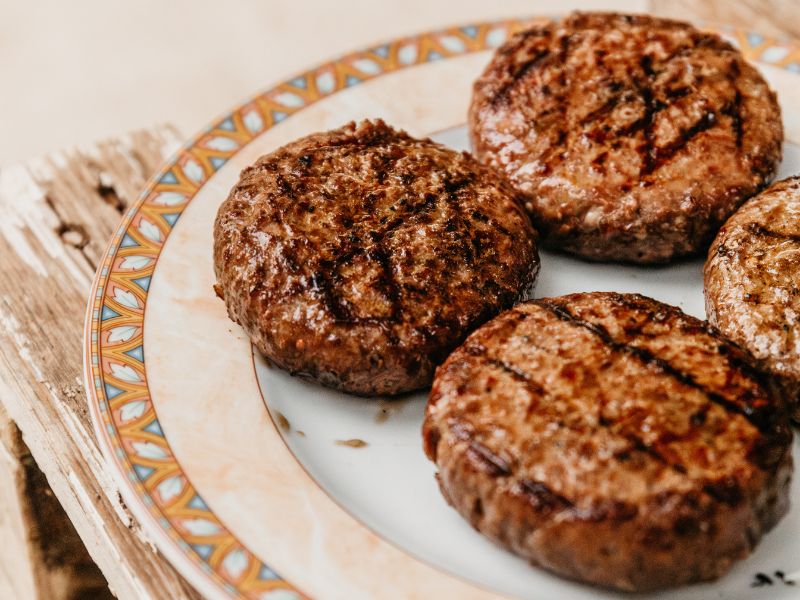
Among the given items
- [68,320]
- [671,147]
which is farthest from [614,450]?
[68,320]

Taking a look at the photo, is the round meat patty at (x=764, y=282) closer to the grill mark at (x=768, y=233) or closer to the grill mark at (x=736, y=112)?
the grill mark at (x=768, y=233)

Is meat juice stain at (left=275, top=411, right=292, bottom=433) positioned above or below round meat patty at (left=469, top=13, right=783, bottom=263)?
below

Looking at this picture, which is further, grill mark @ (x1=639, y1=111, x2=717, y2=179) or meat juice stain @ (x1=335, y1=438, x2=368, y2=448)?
grill mark @ (x1=639, y1=111, x2=717, y2=179)

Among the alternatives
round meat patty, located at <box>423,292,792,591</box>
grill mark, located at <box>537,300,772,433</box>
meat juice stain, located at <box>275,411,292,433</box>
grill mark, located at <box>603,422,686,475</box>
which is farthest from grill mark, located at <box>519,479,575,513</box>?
meat juice stain, located at <box>275,411,292,433</box>

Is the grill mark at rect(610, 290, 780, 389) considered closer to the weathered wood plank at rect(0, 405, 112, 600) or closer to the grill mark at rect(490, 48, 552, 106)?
the grill mark at rect(490, 48, 552, 106)

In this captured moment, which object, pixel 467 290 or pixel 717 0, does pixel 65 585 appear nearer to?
pixel 467 290

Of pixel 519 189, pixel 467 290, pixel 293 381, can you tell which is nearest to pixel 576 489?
pixel 467 290
